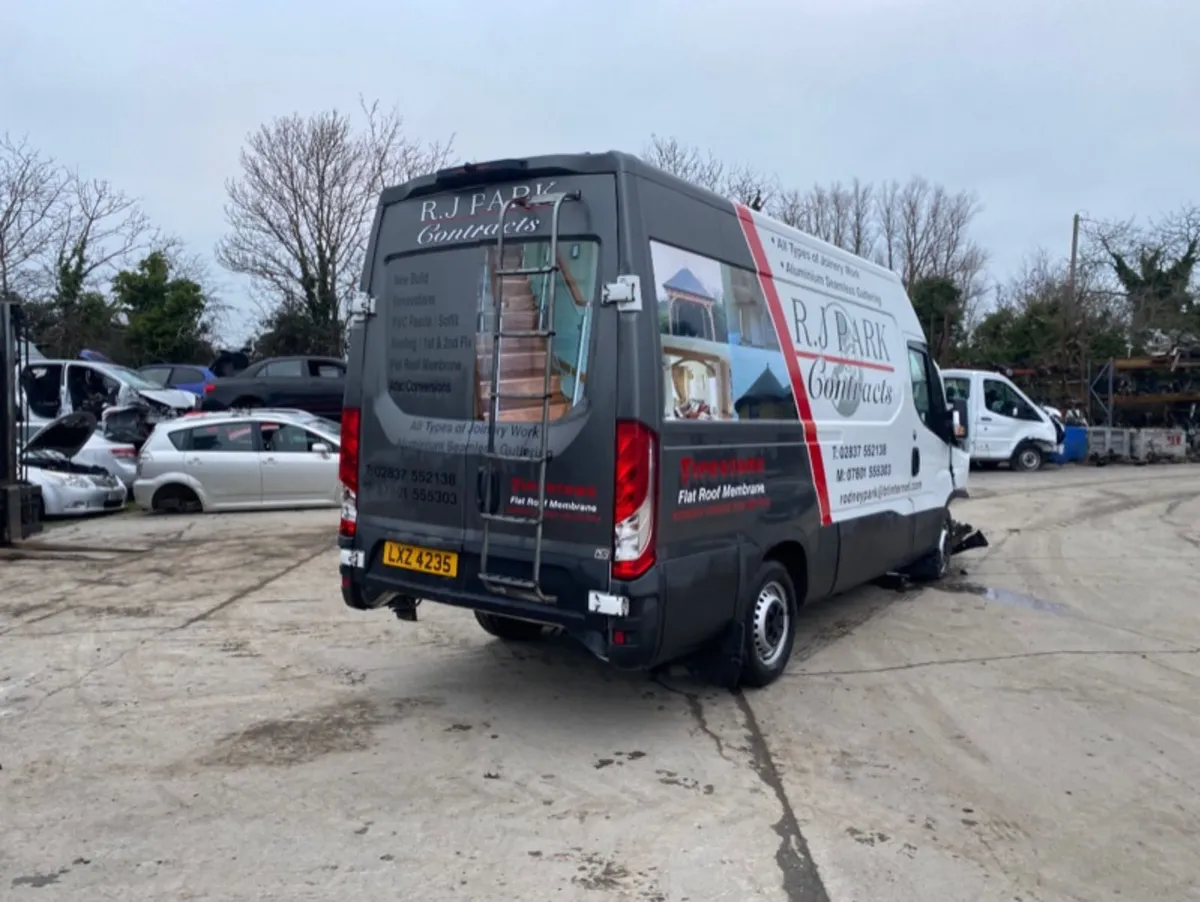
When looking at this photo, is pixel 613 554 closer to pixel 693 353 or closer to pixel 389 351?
pixel 693 353

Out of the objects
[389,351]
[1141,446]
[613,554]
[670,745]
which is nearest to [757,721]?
[670,745]

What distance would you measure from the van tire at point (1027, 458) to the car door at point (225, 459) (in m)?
15.8

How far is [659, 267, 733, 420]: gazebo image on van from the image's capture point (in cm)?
496

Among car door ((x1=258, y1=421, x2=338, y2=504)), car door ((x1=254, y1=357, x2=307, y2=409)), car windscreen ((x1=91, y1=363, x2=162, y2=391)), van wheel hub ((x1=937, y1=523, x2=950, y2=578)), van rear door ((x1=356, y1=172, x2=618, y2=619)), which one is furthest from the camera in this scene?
car door ((x1=254, y1=357, x2=307, y2=409))

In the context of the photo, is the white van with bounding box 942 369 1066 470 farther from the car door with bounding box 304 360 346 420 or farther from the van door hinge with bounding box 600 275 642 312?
the van door hinge with bounding box 600 275 642 312

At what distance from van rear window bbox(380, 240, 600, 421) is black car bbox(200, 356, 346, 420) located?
44.3ft

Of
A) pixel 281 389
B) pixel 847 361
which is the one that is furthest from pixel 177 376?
pixel 847 361

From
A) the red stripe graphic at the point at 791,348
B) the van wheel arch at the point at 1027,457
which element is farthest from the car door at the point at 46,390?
the van wheel arch at the point at 1027,457

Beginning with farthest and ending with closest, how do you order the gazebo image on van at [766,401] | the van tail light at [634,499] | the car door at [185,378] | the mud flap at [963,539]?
the car door at [185,378], the mud flap at [963,539], the gazebo image on van at [766,401], the van tail light at [634,499]

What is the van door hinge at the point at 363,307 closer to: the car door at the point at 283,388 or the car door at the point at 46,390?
the car door at the point at 283,388

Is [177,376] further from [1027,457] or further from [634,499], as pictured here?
[634,499]

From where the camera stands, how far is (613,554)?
4.79 metres

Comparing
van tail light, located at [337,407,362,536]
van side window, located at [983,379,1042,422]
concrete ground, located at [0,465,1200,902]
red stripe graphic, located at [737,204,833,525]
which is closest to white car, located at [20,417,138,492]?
concrete ground, located at [0,465,1200,902]

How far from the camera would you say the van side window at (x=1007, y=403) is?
21562 millimetres
